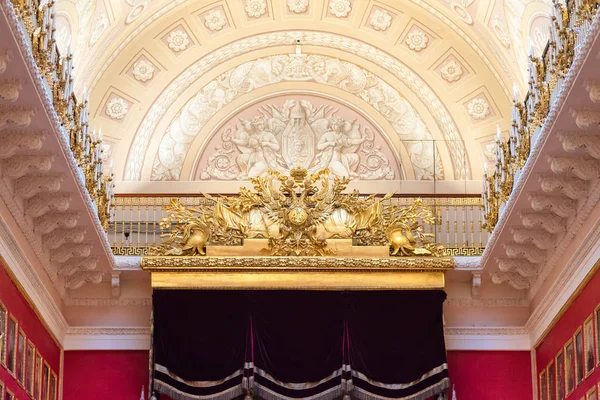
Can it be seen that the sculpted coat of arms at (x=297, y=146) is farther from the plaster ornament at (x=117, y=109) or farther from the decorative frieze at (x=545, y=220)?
the decorative frieze at (x=545, y=220)

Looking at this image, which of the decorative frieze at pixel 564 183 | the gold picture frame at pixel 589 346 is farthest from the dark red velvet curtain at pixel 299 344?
the decorative frieze at pixel 564 183

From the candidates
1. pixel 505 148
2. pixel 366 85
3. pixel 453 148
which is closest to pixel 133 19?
pixel 366 85

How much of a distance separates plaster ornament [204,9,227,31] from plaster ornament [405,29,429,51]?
3.13 m

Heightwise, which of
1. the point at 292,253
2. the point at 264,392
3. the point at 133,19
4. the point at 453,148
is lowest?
the point at 264,392

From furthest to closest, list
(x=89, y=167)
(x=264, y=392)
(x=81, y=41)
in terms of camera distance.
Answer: (x=81, y=41)
(x=264, y=392)
(x=89, y=167)

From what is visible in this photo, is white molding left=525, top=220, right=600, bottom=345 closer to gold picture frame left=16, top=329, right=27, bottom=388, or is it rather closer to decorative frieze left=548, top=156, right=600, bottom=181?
decorative frieze left=548, top=156, right=600, bottom=181

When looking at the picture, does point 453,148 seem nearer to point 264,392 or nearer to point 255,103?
point 255,103

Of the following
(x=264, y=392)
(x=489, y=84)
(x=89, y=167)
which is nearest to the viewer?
(x=89, y=167)

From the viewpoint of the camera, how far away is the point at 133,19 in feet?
74.5

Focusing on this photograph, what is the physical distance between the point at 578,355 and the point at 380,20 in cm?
810

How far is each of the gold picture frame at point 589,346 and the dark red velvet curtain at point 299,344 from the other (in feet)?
10.4

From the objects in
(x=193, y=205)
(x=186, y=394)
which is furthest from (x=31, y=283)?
(x=193, y=205)

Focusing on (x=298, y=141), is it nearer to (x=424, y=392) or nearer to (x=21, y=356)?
(x=424, y=392)

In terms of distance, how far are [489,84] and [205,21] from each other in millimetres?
4881
